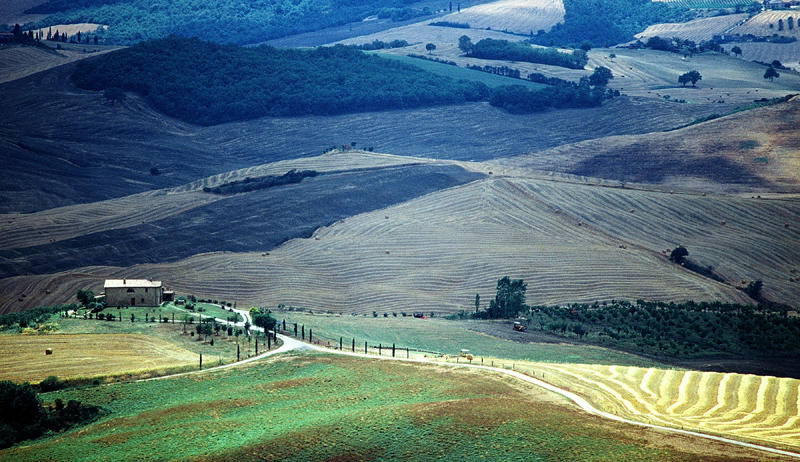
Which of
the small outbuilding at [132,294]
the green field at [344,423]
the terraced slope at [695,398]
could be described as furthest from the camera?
the small outbuilding at [132,294]

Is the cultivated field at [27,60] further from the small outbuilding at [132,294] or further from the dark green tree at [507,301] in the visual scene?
the dark green tree at [507,301]

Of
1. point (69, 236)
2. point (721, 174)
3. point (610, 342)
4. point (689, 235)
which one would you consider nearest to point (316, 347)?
point (610, 342)

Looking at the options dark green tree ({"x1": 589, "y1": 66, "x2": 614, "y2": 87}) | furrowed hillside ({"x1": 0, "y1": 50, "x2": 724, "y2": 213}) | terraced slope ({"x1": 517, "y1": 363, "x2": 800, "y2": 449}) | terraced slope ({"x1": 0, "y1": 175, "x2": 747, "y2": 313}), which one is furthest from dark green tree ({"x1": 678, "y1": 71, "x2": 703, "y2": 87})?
terraced slope ({"x1": 517, "y1": 363, "x2": 800, "y2": 449})

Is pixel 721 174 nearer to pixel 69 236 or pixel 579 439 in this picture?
pixel 69 236

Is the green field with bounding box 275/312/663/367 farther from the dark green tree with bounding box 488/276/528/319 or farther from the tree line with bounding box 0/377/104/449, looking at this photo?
the tree line with bounding box 0/377/104/449

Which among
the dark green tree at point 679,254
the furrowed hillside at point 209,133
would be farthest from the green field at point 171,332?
the furrowed hillside at point 209,133

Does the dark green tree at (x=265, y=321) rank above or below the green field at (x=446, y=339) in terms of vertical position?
above
